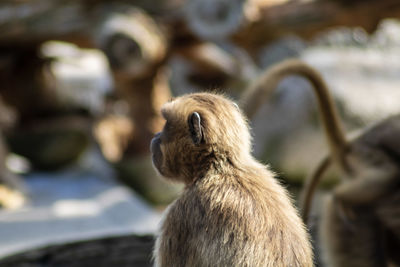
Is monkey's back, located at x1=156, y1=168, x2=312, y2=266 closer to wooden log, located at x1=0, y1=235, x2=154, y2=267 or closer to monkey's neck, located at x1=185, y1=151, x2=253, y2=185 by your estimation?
monkey's neck, located at x1=185, y1=151, x2=253, y2=185

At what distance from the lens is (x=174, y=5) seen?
3.88 metres

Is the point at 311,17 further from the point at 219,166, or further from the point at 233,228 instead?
the point at 233,228

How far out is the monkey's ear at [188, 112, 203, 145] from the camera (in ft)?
3.59

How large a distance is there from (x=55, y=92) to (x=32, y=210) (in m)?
1.85

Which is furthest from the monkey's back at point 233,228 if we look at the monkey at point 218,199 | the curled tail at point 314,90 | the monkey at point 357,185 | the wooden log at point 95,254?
the wooden log at point 95,254

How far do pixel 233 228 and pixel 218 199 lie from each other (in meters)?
0.07

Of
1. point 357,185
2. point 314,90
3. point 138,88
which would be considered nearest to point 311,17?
point 138,88

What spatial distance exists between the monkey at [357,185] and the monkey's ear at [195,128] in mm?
475

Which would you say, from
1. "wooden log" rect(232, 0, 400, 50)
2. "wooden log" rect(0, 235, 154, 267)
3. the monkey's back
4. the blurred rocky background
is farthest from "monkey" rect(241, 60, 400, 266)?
"wooden log" rect(232, 0, 400, 50)

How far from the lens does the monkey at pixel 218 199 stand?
1031mm

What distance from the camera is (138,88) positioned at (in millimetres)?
4430

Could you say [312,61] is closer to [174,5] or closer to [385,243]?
[174,5]

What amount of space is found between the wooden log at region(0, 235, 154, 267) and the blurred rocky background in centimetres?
46

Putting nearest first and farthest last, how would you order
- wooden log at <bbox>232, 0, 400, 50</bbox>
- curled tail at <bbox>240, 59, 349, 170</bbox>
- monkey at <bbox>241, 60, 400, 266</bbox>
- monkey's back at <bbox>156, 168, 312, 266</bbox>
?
monkey's back at <bbox>156, 168, 312, 266</bbox> → curled tail at <bbox>240, 59, 349, 170</bbox> → monkey at <bbox>241, 60, 400, 266</bbox> → wooden log at <bbox>232, 0, 400, 50</bbox>
